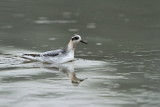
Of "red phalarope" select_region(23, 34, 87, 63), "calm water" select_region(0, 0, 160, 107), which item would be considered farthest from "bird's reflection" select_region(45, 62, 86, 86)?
"red phalarope" select_region(23, 34, 87, 63)

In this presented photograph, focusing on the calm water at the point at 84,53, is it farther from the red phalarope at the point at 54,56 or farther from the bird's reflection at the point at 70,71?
the red phalarope at the point at 54,56

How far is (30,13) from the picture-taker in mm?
30016

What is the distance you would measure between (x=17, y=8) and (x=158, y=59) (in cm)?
1255

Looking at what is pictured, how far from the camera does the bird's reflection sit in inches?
699

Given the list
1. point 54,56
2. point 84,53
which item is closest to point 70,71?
point 54,56

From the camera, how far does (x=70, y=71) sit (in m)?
19.3

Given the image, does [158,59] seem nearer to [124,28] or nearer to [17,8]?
[124,28]

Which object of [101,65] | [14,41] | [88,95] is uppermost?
[14,41]

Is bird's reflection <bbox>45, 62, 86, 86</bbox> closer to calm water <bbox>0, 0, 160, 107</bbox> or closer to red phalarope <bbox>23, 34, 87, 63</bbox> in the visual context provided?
calm water <bbox>0, 0, 160, 107</bbox>

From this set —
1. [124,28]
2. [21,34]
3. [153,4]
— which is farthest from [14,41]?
[153,4]

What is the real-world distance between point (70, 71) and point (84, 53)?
3038mm

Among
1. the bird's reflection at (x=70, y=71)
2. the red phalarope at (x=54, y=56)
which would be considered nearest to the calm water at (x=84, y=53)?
the bird's reflection at (x=70, y=71)

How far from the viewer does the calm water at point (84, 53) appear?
51.8 feet

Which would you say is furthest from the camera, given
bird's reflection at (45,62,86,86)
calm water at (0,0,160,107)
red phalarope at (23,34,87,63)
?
red phalarope at (23,34,87,63)
